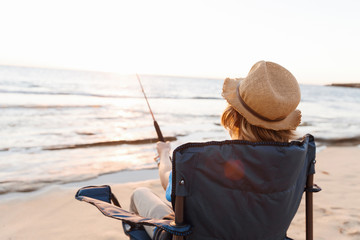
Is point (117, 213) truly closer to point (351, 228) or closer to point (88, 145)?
point (351, 228)

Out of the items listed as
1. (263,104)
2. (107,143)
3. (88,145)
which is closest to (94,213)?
(263,104)

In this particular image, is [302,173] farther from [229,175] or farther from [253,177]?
[229,175]

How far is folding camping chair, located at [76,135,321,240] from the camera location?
4.07 ft

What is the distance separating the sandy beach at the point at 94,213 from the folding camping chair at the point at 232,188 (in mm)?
1855

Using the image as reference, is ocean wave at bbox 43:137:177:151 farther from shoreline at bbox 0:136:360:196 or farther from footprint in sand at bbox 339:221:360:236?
footprint in sand at bbox 339:221:360:236

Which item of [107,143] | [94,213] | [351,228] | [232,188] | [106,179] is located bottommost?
[107,143]

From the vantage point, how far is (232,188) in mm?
1285

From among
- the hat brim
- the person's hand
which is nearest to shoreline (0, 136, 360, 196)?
the person's hand

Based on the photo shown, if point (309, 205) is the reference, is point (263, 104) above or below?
above

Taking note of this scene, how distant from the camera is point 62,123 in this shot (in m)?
→ 9.99

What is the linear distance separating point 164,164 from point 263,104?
995 mm

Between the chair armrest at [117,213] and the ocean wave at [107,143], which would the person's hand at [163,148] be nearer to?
the chair armrest at [117,213]

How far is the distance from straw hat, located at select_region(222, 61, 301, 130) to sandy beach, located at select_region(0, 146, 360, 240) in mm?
2031

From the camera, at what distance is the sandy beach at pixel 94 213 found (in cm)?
299
